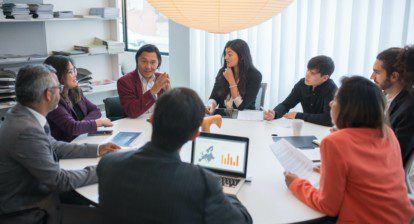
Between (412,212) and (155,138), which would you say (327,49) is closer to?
(412,212)

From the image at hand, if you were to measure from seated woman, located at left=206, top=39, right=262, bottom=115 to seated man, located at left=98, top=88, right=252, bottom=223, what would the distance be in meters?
2.01

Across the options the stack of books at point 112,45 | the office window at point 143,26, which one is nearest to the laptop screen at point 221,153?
the stack of books at point 112,45

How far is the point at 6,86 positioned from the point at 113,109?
108cm

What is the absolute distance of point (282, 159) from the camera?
184cm

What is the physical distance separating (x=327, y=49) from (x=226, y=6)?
1933mm

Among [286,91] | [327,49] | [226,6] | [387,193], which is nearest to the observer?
[387,193]

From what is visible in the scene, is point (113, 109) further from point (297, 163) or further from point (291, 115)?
point (297, 163)

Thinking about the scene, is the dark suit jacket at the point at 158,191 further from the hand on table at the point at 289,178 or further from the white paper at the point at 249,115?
the white paper at the point at 249,115

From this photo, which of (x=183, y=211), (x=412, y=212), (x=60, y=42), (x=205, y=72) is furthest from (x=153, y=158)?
(x=60, y=42)

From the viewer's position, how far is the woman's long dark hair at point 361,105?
143 cm

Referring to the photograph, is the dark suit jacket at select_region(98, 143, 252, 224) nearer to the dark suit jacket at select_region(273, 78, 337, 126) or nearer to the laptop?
the laptop

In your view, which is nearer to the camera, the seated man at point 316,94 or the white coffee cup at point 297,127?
the white coffee cup at point 297,127

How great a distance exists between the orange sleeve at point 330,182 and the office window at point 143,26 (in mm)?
3561

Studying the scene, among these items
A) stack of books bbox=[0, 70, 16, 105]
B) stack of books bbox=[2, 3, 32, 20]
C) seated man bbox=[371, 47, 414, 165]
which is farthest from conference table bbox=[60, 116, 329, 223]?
stack of books bbox=[2, 3, 32, 20]
